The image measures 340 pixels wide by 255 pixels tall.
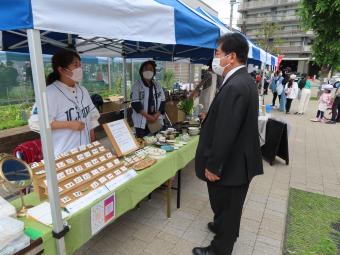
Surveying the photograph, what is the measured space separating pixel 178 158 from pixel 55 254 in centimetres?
163

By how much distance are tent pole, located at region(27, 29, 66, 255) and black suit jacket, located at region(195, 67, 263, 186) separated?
1.05 metres

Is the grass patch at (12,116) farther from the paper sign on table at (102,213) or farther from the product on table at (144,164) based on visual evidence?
the paper sign on table at (102,213)

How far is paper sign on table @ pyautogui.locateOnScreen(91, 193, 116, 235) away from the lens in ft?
5.76

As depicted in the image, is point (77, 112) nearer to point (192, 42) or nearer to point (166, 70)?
point (192, 42)

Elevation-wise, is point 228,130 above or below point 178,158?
above

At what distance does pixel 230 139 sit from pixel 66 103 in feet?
4.71

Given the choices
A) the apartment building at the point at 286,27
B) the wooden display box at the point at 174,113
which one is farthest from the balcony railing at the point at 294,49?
the wooden display box at the point at 174,113

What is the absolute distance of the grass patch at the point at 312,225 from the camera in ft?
8.80

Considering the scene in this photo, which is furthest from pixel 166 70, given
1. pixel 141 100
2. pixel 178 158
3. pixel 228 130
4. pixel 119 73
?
pixel 228 130

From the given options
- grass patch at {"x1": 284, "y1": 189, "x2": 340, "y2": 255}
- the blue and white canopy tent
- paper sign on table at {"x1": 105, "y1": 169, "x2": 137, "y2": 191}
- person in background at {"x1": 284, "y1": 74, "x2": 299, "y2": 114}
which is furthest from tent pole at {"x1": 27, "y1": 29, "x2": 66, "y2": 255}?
person in background at {"x1": 284, "y1": 74, "x2": 299, "y2": 114}

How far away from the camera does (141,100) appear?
154 inches

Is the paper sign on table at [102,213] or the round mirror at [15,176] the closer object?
the round mirror at [15,176]

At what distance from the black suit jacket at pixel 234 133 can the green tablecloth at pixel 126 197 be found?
2.08 feet

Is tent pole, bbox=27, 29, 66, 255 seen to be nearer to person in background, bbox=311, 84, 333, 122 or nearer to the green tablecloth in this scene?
the green tablecloth
